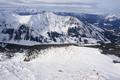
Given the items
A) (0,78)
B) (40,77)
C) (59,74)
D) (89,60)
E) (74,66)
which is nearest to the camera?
(0,78)

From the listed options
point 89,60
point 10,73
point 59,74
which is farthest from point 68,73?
point 89,60

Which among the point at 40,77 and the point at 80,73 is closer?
the point at 40,77

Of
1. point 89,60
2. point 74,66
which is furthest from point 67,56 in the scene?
point 74,66

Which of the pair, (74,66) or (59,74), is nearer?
(59,74)

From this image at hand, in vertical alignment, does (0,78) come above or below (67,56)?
above

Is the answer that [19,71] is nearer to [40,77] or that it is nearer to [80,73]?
[40,77]

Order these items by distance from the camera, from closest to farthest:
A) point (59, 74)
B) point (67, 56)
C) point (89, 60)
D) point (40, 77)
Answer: point (40, 77) → point (59, 74) → point (89, 60) → point (67, 56)

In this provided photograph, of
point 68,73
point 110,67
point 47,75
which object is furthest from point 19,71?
point 110,67

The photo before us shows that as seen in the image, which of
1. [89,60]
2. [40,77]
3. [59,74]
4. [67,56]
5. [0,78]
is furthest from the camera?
[67,56]

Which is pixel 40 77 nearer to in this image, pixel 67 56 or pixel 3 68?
pixel 3 68

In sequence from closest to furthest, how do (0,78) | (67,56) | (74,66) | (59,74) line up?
(0,78)
(59,74)
(74,66)
(67,56)
